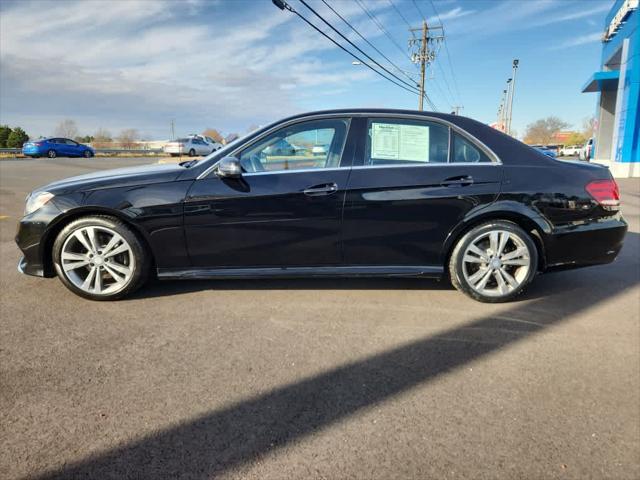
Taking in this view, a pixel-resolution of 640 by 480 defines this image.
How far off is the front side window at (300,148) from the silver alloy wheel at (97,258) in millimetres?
1239

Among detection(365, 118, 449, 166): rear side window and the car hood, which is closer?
the car hood

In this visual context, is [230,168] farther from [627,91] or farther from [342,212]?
[627,91]

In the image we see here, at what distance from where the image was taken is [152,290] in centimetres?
381

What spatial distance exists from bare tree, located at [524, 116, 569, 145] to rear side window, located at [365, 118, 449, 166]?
105m

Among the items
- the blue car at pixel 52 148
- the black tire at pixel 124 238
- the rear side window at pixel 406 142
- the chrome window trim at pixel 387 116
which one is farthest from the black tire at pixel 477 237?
the blue car at pixel 52 148

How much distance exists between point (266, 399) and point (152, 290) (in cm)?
203

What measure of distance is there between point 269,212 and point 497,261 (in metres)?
1.95

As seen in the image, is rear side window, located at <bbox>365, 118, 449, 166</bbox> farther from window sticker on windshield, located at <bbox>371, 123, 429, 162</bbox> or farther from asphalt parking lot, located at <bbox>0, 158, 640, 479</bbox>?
asphalt parking lot, located at <bbox>0, 158, 640, 479</bbox>

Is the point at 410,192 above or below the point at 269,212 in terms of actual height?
above

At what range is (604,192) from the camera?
360 cm

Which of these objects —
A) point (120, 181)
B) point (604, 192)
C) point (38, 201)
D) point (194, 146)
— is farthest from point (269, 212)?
point (194, 146)

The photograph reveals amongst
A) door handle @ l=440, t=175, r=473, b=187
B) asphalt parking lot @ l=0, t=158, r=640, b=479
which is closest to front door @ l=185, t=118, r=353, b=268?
asphalt parking lot @ l=0, t=158, r=640, b=479

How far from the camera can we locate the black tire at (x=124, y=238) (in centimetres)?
343

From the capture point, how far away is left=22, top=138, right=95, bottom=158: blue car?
2732cm
